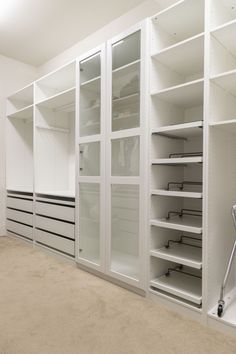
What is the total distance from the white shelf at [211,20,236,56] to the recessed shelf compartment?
0.29m

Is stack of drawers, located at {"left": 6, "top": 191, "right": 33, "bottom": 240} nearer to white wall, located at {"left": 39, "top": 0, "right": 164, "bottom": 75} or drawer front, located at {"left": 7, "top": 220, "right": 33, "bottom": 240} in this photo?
drawer front, located at {"left": 7, "top": 220, "right": 33, "bottom": 240}

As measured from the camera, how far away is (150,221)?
2012 mm

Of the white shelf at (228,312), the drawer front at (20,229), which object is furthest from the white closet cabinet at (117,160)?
the drawer front at (20,229)

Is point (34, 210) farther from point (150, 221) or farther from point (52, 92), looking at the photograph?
point (150, 221)

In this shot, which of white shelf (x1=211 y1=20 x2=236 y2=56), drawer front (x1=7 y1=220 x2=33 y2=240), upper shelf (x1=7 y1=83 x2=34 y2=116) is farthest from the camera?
upper shelf (x1=7 y1=83 x2=34 y2=116)

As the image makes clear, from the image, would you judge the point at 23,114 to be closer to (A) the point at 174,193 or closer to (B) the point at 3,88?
(B) the point at 3,88

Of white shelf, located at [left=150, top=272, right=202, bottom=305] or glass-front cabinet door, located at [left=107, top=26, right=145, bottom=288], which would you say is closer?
white shelf, located at [left=150, top=272, right=202, bottom=305]

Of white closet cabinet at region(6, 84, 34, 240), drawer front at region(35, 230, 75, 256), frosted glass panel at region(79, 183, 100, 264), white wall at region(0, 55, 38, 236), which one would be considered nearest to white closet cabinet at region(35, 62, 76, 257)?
drawer front at region(35, 230, 75, 256)

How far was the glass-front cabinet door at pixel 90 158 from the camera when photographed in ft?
8.15

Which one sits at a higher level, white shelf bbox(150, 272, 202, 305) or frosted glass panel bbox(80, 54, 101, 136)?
frosted glass panel bbox(80, 54, 101, 136)

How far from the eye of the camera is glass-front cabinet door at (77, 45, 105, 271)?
2.48 m

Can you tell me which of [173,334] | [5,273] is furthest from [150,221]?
[5,273]

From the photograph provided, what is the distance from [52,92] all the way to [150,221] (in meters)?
2.54

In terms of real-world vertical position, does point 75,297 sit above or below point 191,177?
below
